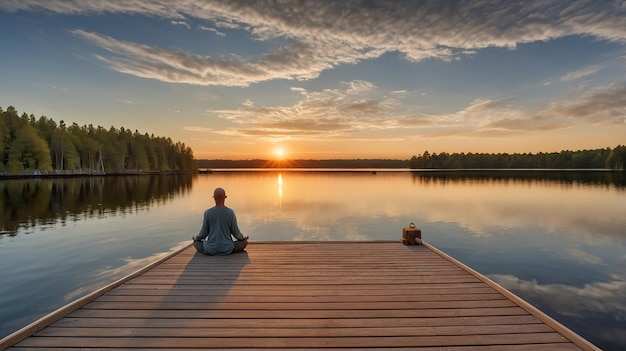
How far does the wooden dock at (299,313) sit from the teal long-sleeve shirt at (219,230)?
3.70 feet

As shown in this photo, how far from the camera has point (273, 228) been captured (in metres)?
24.4

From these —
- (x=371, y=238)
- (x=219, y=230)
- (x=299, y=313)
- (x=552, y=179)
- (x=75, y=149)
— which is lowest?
(x=371, y=238)

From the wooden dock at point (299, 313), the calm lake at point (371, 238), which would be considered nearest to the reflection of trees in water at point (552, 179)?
the calm lake at point (371, 238)

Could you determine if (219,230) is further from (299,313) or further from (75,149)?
(75,149)

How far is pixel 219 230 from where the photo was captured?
382 inches

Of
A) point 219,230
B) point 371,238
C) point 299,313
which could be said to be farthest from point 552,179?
point 299,313

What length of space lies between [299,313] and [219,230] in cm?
475

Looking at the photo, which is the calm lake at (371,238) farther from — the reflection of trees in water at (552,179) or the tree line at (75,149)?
the tree line at (75,149)

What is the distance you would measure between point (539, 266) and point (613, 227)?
14480mm

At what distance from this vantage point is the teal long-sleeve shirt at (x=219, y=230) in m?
9.35

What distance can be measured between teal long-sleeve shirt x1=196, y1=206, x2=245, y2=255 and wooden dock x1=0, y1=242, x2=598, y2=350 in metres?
1.13

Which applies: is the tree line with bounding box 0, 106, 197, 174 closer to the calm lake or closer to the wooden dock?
the calm lake

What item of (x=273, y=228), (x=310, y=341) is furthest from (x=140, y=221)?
(x=310, y=341)

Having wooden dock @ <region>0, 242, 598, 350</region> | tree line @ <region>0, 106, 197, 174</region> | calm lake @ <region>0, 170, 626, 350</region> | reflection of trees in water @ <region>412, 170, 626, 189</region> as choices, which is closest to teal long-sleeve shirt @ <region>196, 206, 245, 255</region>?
wooden dock @ <region>0, 242, 598, 350</region>
